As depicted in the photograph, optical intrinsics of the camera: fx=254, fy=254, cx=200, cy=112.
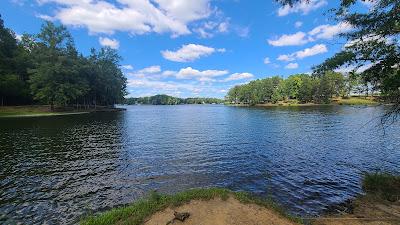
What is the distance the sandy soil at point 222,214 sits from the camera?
9.23 m

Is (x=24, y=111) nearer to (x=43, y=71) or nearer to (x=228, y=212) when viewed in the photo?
(x=43, y=71)

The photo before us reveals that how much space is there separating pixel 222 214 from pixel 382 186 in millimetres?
11355

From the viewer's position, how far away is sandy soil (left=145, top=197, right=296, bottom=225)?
9.23m

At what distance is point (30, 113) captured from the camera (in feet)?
284

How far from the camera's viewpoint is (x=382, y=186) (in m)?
15.1

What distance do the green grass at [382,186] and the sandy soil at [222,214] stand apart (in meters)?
8.22

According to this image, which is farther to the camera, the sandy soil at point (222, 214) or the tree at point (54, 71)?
the tree at point (54, 71)

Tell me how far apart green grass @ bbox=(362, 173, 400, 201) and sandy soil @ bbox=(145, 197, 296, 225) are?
822cm

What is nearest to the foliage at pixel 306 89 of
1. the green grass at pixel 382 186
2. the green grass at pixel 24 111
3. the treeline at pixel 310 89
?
the treeline at pixel 310 89

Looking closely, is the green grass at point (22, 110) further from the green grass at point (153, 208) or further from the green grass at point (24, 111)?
the green grass at point (153, 208)

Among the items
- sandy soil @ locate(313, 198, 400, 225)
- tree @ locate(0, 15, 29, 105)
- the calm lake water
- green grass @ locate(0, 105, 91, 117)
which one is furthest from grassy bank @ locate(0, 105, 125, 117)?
sandy soil @ locate(313, 198, 400, 225)

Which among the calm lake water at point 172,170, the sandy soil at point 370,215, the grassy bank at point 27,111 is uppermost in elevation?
the grassy bank at point 27,111

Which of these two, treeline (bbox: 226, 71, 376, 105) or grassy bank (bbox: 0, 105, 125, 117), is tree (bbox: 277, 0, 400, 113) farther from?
treeline (bbox: 226, 71, 376, 105)

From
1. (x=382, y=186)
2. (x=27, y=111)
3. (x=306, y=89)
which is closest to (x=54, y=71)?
(x=27, y=111)
